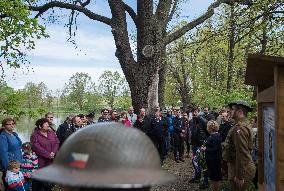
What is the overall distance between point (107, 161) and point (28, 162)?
7.81m

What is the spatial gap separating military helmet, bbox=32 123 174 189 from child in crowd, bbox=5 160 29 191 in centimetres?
654

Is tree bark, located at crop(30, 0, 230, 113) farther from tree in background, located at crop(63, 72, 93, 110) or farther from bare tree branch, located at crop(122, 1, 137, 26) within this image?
tree in background, located at crop(63, 72, 93, 110)

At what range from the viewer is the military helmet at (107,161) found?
4.89 feet

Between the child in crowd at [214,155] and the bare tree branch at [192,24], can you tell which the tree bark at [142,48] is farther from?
the child in crowd at [214,155]

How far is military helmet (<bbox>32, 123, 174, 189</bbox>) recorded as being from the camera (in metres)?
1.49

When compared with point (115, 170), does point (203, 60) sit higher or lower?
higher

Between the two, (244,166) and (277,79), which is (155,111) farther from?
(277,79)

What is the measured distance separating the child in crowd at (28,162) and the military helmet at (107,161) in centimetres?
739

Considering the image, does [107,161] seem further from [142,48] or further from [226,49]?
[226,49]

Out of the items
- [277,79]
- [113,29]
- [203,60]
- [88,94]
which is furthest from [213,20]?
[88,94]

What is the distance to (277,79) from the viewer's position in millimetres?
4172

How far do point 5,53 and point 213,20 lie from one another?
68.5ft

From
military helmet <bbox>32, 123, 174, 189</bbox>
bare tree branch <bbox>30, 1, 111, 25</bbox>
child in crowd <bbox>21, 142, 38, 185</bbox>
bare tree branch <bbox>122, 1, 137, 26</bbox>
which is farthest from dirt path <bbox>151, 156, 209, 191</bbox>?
military helmet <bbox>32, 123, 174, 189</bbox>

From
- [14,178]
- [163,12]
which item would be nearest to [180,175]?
[163,12]
